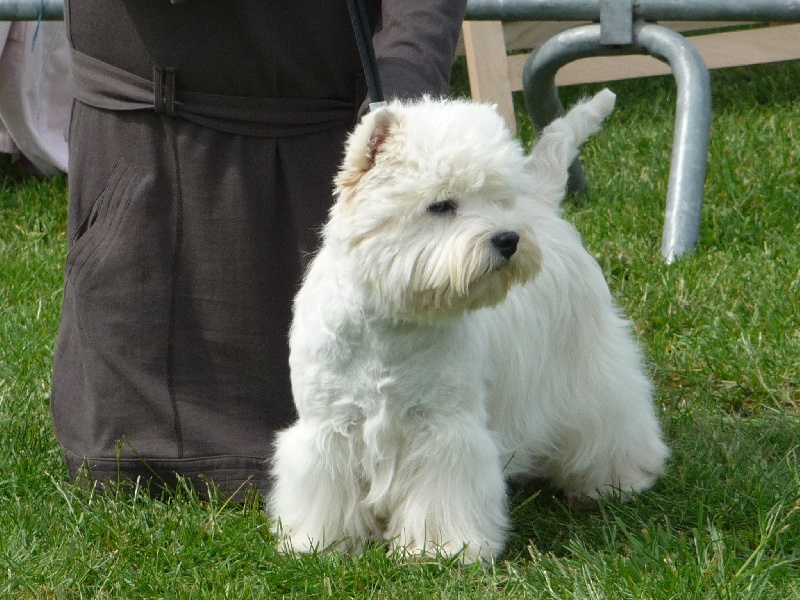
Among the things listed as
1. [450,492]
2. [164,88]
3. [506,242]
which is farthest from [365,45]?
[450,492]

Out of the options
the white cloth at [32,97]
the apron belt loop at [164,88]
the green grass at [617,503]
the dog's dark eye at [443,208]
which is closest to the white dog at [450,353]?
the dog's dark eye at [443,208]

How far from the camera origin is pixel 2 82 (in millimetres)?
5848

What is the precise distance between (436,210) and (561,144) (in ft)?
2.60

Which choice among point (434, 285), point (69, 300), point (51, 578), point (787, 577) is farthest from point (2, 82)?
point (787, 577)

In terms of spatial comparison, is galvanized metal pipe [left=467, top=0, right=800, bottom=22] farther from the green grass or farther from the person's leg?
the person's leg

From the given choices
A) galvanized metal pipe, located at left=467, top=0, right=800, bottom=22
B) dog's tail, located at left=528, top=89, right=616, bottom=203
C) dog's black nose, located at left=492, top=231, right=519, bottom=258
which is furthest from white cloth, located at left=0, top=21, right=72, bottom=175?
dog's black nose, located at left=492, top=231, right=519, bottom=258

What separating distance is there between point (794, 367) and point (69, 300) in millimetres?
2119

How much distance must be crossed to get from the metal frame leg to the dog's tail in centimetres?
150

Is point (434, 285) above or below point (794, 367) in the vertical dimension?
above

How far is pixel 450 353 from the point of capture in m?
2.37

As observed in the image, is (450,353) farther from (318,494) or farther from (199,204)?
(199,204)

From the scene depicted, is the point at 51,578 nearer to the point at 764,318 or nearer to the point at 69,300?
the point at 69,300

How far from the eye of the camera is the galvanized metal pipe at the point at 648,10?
4.40 metres

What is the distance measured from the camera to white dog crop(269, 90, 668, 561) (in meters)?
2.14
